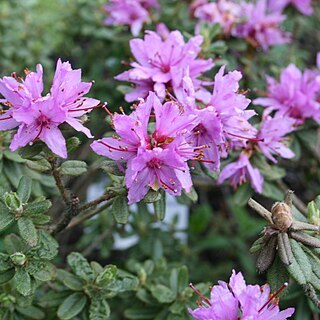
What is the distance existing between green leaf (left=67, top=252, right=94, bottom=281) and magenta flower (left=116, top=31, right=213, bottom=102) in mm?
447

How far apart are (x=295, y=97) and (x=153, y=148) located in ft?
2.40

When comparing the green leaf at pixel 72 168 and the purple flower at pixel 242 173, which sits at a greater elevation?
the green leaf at pixel 72 168

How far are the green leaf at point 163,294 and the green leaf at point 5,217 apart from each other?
523mm

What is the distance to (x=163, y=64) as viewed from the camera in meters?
1.74

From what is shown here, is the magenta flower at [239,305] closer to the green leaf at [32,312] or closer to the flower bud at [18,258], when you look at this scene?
the flower bud at [18,258]

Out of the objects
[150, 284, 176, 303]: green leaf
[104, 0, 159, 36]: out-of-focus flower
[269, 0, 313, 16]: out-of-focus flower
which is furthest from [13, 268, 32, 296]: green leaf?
[269, 0, 313, 16]: out-of-focus flower

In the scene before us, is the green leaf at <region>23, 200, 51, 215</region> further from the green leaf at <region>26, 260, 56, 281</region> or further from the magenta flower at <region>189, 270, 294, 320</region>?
the magenta flower at <region>189, 270, 294, 320</region>

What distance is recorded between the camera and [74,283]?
1725mm

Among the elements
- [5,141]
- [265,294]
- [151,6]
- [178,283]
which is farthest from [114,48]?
[265,294]

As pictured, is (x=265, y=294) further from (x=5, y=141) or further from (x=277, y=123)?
(x=5, y=141)

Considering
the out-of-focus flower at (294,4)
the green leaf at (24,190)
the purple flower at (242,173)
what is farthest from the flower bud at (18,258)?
the out-of-focus flower at (294,4)

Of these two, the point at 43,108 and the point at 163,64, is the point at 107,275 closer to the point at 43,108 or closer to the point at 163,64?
the point at 43,108

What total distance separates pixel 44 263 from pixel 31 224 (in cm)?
12

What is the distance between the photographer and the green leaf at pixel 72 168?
1552 millimetres
